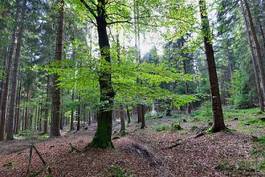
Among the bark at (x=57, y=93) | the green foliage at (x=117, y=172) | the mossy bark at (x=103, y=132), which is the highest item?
the bark at (x=57, y=93)

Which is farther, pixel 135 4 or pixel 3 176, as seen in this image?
pixel 135 4

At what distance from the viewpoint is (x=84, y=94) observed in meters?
9.41

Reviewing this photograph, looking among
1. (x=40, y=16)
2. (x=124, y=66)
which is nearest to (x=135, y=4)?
(x=124, y=66)

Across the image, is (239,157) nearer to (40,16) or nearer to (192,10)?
(192,10)

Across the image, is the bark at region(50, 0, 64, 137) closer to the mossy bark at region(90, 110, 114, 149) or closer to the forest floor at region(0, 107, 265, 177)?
the forest floor at region(0, 107, 265, 177)

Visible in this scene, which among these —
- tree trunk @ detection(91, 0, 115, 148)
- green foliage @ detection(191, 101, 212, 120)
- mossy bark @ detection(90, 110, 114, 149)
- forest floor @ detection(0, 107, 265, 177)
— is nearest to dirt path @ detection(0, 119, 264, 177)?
forest floor @ detection(0, 107, 265, 177)

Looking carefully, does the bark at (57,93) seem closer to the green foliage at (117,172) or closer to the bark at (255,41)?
the green foliage at (117,172)

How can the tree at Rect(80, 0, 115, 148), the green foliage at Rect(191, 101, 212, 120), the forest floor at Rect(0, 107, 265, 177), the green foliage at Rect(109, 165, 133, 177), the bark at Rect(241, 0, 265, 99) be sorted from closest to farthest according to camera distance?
the green foliage at Rect(109, 165, 133, 177) < the forest floor at Rect(0, 107, 265, 177) < the tree at Rect(80, 0, 115, 148) < the bark at Rect(241, 0, 265, 99) < the green foliage at Rect(191, 101, 212, 120)

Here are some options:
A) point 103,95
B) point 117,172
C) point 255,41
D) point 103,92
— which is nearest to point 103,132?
point 103,95

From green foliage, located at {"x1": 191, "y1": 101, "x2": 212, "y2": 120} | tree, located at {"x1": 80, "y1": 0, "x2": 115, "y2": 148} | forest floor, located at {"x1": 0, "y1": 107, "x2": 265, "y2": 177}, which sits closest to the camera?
forest floor, located at {"x1": 0, "y1": 107, "x2": 265, "y2": 177}

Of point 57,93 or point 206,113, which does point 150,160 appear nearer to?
point 57,93

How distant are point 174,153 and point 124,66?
4.50 m

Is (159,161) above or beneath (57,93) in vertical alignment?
beneath

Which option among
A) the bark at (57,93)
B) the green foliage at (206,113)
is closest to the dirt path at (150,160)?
the bark at (57,93)
